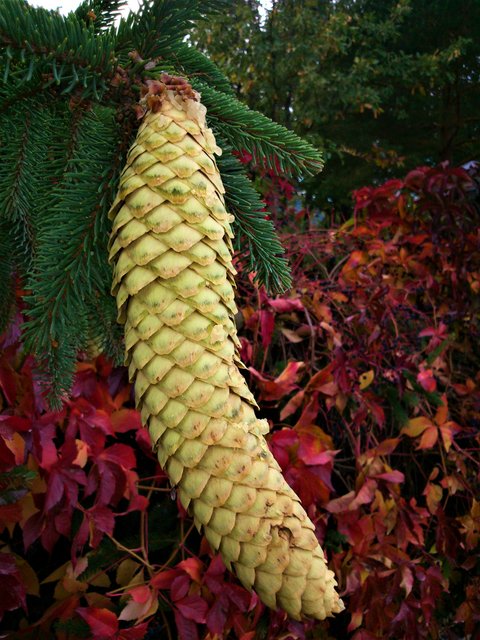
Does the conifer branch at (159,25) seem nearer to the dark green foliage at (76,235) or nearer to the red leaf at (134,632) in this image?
the dark green foliage at (76,235)

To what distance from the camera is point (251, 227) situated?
54 centimetres

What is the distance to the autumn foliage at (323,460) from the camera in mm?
812

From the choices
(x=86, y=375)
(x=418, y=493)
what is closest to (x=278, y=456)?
(x=86, y=375)

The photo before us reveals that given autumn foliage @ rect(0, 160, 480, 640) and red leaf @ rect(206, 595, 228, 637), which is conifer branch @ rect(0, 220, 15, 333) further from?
red leaf @ rect(206, 595, 228, 637)

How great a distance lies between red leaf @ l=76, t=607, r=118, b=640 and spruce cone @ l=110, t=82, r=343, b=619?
474mm

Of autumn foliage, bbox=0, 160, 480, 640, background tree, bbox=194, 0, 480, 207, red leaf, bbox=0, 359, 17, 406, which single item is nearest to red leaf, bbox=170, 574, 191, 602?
autumn foliage, bbox=0, 160, 480, 640

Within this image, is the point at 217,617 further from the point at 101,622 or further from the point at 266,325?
the point at 266,325

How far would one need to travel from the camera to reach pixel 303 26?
5.12 meters

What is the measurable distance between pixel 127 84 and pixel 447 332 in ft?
4.28

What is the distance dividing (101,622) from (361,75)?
5791 millimetres

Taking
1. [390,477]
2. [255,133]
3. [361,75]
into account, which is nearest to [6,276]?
[255,133]

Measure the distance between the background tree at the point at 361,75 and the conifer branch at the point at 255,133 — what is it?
164 inches

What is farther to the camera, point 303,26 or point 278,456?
point 303,26

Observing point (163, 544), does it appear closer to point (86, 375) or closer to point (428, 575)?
point (86, 375)
